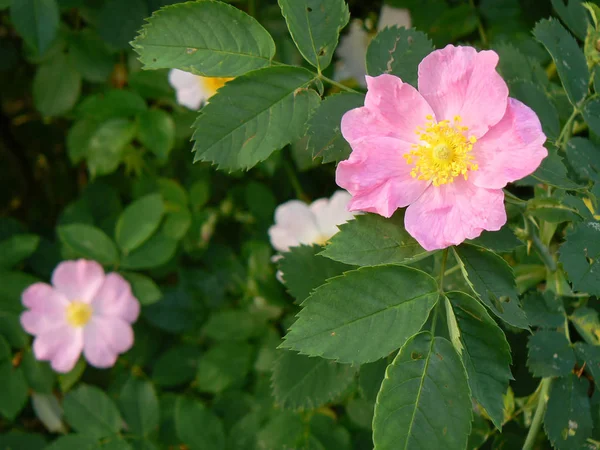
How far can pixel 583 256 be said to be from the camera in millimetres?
761

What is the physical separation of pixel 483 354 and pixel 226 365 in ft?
2.67

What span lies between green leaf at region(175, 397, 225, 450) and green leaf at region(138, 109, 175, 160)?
58cm

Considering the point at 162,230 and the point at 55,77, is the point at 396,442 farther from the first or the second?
the point at 55,77

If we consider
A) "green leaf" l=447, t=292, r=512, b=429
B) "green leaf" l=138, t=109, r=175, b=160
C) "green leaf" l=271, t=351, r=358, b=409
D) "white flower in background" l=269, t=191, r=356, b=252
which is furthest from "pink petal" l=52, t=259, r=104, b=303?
"green leaf" l=447, t=292, r=512, b=429

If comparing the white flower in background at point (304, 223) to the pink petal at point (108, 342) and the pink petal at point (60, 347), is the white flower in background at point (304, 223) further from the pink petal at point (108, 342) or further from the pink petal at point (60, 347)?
the pink petal at point (60, 347)

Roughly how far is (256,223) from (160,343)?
41cm

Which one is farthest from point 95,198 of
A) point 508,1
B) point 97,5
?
point 508,1

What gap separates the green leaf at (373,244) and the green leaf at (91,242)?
858 millimetres

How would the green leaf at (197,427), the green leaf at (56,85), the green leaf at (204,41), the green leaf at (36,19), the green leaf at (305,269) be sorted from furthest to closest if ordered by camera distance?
the green leaf at (56,85), the green leaf at (197,427), the green leaf at (36,19), the green leaf at (305,269), the green leaf at (204,41)

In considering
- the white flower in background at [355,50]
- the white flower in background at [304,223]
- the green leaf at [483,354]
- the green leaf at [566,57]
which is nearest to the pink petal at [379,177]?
the green leaf at [483,354]

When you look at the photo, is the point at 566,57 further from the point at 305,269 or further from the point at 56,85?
the point at 56,85

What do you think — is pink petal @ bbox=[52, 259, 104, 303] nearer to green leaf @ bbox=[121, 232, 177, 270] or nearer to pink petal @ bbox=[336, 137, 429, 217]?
green leaf @ bbox=[121, 232, 177, 270]

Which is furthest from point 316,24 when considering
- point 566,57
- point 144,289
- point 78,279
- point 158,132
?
point 78,279

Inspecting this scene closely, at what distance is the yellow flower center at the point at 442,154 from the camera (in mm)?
806
